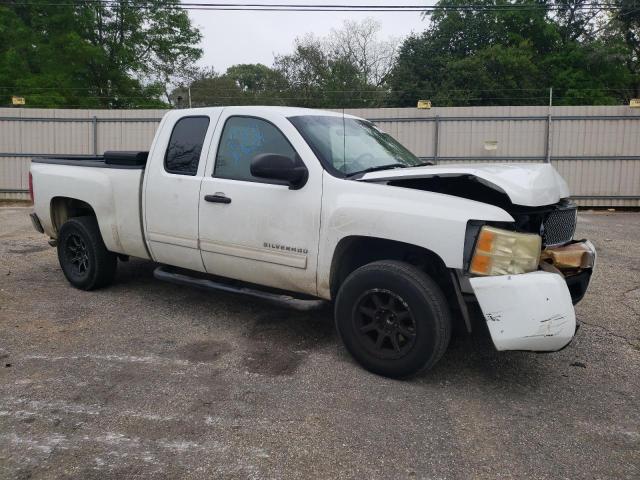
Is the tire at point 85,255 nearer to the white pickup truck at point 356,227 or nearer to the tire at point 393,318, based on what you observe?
the white pickup truck at point 356,227

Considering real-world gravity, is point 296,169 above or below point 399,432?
above

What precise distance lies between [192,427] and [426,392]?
146 centimetres

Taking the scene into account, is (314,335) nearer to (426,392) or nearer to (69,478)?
(426,392)

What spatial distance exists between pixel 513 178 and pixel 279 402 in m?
2.00

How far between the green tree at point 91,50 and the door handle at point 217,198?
21.9m

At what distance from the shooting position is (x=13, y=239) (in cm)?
930

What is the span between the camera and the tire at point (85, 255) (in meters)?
5.75

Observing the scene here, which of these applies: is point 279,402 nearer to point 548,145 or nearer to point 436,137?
point 436,137

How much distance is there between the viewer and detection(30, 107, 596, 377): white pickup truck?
344 cm

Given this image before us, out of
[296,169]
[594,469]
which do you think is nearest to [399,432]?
[594,469]

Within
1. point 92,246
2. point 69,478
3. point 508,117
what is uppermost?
point 508,117

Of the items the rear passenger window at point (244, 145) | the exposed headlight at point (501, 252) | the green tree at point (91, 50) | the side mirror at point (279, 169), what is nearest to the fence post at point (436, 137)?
the rear passenger window at point (244, 145)

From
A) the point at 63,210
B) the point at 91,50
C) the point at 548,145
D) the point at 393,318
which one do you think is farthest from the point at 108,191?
the point at 91,50

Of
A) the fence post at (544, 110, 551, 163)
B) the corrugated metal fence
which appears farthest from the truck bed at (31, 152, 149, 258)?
the fence post at (544, 110, 551, 163)
